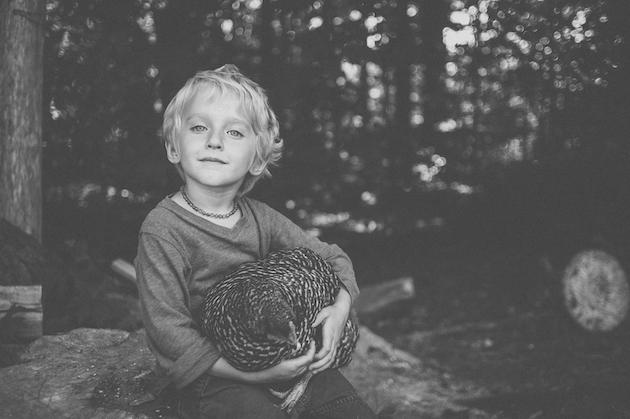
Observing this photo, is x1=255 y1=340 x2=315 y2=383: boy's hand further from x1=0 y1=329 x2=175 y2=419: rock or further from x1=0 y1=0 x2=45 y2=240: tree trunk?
x1=0 y1=0 x2=45 y2=240: tree trunk

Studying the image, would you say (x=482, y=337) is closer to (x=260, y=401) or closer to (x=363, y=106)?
(x=363, y=106)

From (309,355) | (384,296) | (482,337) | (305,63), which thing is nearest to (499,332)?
(482,337)

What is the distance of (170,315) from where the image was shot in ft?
6.92

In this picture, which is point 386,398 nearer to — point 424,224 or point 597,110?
point 597,110

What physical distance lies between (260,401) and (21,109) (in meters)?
2.15

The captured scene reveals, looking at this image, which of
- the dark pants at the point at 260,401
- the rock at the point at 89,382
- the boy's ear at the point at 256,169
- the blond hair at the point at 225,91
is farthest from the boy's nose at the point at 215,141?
the rock at the point at 89,382

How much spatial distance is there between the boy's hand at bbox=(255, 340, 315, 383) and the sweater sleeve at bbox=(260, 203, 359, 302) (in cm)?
48

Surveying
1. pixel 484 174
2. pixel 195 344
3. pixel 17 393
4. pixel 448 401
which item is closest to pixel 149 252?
pixel 195 344

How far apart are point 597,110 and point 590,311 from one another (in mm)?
1603

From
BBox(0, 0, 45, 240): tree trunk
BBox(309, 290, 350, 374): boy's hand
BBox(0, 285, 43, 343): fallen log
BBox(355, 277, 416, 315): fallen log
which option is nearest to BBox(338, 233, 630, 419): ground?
BBox(355, 277, 416, 315): fallen log

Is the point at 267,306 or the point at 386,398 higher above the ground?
the point at 267,306

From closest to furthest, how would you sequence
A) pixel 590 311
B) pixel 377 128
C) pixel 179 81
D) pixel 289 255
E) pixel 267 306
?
1. pixel 267 306
2. pixel 289 255
3. pixel 179 81
4. pixel 590 311
5. pixel 377 128

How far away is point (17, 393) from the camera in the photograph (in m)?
2.46

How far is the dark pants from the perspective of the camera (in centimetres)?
211
